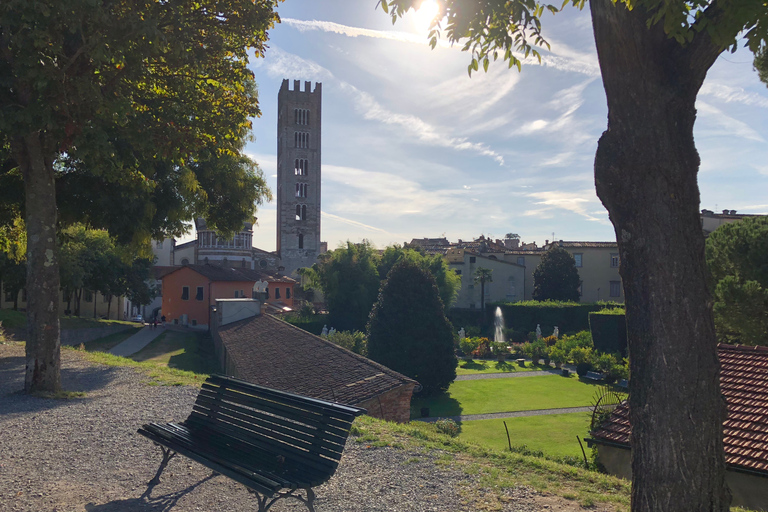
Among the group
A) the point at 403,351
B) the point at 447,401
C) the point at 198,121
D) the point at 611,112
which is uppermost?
the point at 198,121

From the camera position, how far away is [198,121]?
10211 millimetres

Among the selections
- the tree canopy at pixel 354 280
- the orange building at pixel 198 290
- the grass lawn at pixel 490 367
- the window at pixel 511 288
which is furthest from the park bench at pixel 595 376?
the window at pixel 511 288

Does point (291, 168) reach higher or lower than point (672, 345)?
higher

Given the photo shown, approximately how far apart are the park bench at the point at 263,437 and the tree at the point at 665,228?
2.29 meters

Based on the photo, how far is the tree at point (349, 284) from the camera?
3984 cm

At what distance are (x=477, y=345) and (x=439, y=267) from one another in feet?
29.9

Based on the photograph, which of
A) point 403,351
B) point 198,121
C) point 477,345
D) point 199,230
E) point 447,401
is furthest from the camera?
point 199,230

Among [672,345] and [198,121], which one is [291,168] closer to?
[198,121]

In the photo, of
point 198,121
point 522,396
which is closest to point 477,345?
point 522,396

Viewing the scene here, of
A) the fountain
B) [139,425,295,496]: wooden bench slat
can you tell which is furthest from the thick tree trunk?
the fountain

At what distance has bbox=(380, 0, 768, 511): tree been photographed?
3609mm

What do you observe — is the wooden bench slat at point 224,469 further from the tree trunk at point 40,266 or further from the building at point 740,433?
the building at point 740,433

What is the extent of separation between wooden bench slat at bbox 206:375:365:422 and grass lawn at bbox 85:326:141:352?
23.5m

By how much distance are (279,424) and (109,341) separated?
29.9 m
